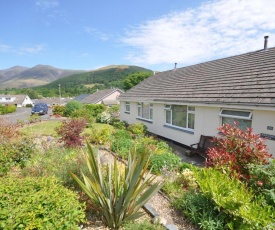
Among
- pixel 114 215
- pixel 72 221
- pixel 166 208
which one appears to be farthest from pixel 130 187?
pixel 166 208

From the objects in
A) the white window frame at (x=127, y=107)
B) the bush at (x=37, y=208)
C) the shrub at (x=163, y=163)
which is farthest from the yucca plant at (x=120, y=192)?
the white window frame at (x=127, y=107)

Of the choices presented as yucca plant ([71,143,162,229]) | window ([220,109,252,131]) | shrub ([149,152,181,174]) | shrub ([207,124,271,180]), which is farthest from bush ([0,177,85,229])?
window ([220,109,252,131])

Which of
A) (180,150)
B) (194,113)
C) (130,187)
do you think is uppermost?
(194,113)

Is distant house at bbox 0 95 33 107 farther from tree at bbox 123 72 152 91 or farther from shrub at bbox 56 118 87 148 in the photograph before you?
shrub at bbox 56 118 87 148

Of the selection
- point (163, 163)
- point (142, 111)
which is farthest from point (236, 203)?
point (142, 111)

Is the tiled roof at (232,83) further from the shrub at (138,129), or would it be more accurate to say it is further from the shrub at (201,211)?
the shrub at (201,211)

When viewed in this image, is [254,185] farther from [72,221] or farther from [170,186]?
[72,221]

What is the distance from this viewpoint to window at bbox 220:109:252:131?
23.2ft

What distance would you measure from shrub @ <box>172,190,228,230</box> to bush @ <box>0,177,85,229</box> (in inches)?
89.0

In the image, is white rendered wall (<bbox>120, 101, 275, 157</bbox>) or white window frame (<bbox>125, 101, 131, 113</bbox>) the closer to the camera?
white rendered wall (<bbox>120, 101, 275, 157</bbox>)

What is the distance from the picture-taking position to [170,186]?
16.3 feet

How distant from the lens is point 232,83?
865cm

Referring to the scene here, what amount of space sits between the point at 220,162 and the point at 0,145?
709 centimetres

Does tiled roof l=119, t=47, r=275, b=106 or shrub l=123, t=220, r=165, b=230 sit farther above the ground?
tiled roof l=119, t=47, r=275, b=106
